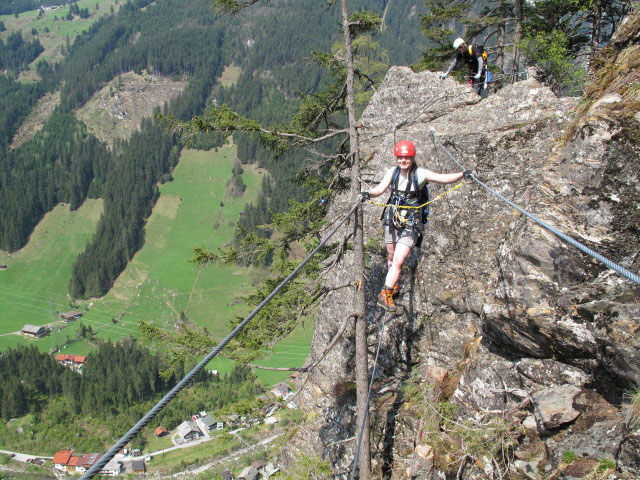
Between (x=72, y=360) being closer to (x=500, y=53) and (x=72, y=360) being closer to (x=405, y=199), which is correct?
(x=500, y=53)

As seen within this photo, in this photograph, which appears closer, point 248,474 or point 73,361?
point 248,474

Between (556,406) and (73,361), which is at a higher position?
(556,406)

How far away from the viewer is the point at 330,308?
1320cm

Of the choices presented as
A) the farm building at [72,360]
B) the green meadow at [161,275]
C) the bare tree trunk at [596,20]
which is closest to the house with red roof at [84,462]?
the green meadow at [161,275]

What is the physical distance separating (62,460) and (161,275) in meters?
71.8

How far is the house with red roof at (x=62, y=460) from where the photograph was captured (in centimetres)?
7369

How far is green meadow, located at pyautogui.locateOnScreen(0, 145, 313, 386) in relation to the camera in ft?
380

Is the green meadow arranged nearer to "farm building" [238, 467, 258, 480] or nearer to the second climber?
"farm building" [238, 467, 258, 480]

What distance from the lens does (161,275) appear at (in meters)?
141

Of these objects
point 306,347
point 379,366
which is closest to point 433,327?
point 379,366

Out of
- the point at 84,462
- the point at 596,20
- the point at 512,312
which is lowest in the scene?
the point at 84,462

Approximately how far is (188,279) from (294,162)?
168 ft

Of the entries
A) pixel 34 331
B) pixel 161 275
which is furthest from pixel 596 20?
pixel 161 275

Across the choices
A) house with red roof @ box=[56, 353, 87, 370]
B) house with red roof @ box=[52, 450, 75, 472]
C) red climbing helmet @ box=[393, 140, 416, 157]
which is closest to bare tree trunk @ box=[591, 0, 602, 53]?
red climbing helmet @ box=[393, 140, 416, 157]
